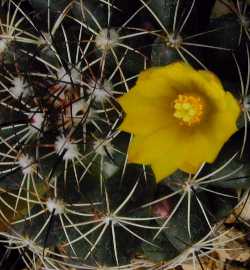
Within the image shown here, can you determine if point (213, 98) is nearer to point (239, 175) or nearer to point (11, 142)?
point (239, 175)

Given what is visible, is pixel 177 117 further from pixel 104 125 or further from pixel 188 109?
pixel 104 125

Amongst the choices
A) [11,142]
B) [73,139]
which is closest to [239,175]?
[73,139]

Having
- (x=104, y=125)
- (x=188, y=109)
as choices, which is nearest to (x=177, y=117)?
(x=188, y=109)

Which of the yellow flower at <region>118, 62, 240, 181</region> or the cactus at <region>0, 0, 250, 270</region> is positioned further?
the cactus at <region>0, 0, 250, 270</region>

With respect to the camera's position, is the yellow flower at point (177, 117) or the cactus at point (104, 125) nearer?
the yellow flower at point (177, 117)
